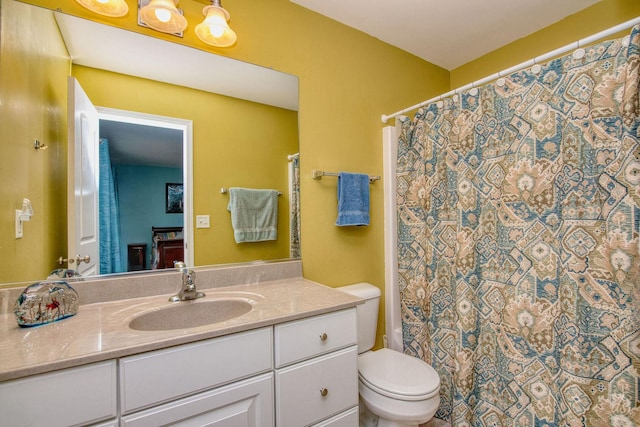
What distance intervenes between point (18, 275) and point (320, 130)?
1.47 metres

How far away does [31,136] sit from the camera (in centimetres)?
104

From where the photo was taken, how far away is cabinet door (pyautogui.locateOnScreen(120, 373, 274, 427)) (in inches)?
31.5

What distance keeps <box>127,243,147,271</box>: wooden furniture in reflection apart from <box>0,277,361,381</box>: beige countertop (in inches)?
5.3

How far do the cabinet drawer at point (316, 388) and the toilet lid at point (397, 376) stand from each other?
0.60 ft

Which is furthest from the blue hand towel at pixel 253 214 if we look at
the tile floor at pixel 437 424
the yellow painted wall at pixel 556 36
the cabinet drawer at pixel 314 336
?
the yellow painted wall at pixel 556 36

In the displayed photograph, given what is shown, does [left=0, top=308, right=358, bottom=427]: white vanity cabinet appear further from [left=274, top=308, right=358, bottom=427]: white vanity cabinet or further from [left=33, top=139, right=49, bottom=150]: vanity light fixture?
[left=33, top=139, right=49, bottom=150]: vanity light fixture

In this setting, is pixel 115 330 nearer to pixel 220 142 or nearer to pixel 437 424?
pixel 220 142

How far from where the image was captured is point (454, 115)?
5.34ft

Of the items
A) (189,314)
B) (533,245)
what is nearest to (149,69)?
(189,314)

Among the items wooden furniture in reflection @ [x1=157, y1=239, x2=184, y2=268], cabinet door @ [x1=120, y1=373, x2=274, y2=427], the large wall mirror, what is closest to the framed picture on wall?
the large wall mirror

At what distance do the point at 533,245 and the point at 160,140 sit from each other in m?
1.80

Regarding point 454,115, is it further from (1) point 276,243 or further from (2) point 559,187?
(1) point 276,243

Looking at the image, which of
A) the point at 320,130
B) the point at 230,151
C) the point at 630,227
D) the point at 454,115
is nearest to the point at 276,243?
the point at 230,151

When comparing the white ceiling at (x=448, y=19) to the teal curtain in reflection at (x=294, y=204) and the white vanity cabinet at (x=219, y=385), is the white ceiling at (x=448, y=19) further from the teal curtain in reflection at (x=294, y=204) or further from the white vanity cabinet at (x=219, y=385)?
the white vanity cabinet at (x=219, y=385)
